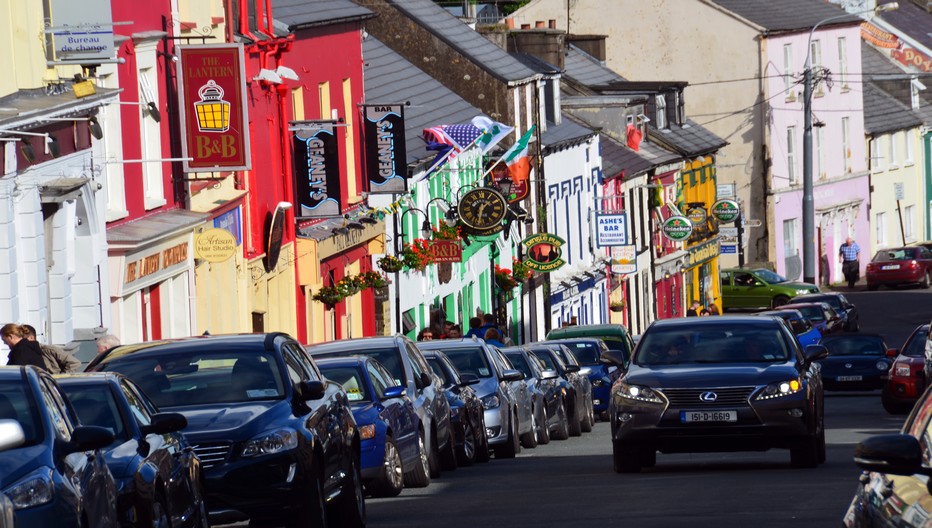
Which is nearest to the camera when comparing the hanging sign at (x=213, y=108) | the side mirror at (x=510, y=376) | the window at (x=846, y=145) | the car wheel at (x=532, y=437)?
the side mirror at (x=510, y=376)

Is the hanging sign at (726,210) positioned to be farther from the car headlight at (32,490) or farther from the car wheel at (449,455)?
the car headlight at (32,490)

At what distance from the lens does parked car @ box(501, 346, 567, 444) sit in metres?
28.2

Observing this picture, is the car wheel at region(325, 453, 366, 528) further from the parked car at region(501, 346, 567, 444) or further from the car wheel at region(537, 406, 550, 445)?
the car wheel at region(537, 406, 550, 445)

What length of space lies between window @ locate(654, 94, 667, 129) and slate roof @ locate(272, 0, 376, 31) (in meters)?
29.2

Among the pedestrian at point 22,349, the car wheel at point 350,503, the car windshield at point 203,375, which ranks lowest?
the car wheel at point 350,503

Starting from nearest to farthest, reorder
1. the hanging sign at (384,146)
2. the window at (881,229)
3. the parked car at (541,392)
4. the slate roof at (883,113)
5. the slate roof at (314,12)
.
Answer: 1. the parked car at (541,392)
2. the slate roof at (314,12)
3. the hanging sign at (384,146)
4. the slate roof at (883,113)
5. the window at (881,229)

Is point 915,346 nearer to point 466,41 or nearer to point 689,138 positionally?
point 466,41

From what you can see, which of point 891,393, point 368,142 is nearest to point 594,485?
point 891,393

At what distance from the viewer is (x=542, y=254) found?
51.8 m

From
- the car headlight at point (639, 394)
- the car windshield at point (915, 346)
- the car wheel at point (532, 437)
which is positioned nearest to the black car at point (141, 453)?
the car headlight at point (639, 394)

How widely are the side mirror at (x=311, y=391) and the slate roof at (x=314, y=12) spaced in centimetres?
2472

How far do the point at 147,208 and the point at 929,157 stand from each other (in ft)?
218

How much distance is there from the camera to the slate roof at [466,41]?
2176 inches

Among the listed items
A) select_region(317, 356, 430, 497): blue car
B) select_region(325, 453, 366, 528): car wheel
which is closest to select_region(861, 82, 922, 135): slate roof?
select_region(317, 356, 430, 497): blue car
